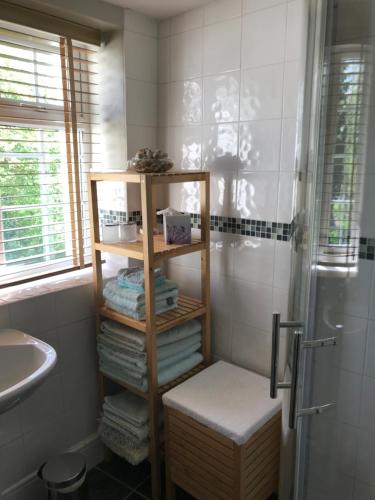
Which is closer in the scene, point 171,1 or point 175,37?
point 171,1

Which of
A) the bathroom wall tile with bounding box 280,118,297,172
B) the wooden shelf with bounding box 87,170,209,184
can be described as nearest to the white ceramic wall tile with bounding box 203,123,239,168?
the wooden shelf with bounding box 87,170,209,184

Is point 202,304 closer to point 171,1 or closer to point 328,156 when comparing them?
point 328,156

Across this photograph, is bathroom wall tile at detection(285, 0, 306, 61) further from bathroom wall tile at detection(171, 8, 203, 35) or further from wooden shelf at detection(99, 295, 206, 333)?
wooden shelf at detection(99, 295, 206, 333)

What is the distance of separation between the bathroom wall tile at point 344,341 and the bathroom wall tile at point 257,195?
1.72 feet

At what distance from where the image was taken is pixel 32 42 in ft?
5.76

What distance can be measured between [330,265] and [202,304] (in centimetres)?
74

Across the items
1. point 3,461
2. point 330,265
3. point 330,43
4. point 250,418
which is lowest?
point 3,461

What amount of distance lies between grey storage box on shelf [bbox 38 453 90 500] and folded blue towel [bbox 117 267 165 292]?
0.76 m

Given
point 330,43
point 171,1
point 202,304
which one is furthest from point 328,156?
point 171,1

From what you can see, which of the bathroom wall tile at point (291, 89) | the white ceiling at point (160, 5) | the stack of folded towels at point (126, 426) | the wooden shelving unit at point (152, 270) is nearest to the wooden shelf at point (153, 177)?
the wooden shelving unit at point (152, 270)

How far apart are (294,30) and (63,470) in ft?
6.48

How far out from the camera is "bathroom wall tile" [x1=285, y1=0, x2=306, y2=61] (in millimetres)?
1529

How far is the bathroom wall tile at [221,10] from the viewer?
1.71m

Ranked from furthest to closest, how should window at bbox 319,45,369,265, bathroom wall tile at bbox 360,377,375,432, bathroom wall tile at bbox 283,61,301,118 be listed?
bathroom wall tile at bbox 283,61,301,118 → bathroom wall tile at bbox 360,377,375,432 → window at bbox 319,45,369,265
